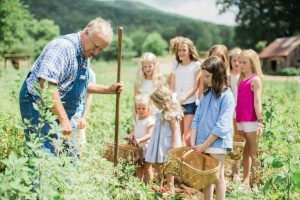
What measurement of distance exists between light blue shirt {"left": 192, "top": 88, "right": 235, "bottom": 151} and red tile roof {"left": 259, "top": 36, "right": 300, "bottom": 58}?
4428cm

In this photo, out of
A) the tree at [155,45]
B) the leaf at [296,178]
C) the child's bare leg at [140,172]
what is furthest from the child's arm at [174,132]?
Result: the tree at [155,45]

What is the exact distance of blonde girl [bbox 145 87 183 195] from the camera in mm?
5172

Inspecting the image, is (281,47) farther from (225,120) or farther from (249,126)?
(225,120)

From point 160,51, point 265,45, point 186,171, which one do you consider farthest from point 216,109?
point 160,51

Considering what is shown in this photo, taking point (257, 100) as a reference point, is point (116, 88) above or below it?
above

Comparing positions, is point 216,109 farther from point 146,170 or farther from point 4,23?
point 4,23

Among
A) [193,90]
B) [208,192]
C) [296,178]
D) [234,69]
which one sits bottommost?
[208,192]

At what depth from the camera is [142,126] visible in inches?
223

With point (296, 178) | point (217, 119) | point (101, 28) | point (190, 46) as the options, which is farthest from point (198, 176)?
point (190, 46)

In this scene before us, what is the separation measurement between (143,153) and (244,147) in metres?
1.30

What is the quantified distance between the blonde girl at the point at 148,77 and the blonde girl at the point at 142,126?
1.91 ft

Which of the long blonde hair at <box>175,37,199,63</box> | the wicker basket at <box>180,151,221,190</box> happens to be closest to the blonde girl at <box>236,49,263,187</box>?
the long blonde hair at <box>175,37,199,63</box>

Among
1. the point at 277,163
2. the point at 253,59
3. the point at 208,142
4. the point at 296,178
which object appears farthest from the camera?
the point at 253,59

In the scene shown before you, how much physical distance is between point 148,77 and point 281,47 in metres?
45.2
